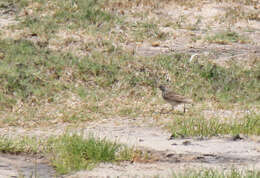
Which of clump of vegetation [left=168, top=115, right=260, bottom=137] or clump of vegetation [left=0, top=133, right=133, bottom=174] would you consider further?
clump of vegetation [left=168, top=115, right=260, bottom=137]

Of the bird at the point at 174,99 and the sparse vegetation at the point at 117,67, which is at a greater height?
the bird at the point at 174,99

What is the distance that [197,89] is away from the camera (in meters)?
16.7

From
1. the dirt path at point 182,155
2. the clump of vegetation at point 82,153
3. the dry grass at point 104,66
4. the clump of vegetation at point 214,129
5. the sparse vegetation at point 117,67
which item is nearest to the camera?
the dirt path at point 182,155

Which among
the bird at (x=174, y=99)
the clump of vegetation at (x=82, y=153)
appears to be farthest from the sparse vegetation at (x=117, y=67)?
the bird at (x=174, y=99)

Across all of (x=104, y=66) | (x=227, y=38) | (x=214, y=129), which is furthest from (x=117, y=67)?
(x=214, y=129)

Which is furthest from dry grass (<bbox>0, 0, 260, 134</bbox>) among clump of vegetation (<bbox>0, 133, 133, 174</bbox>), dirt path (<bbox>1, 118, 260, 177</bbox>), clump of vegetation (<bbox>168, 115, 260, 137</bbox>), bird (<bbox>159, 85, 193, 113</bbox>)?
clump of vegetation (<bbox>0, 133, 133, 174</bbox>)

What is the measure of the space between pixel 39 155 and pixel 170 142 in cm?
222

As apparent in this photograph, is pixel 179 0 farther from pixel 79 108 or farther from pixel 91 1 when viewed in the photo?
pixel 79 108

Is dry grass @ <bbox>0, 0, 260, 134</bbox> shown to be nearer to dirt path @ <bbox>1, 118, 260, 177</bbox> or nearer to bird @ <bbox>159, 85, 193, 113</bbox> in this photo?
bird @ <bbox>159, 85, 193, 113</bbox>

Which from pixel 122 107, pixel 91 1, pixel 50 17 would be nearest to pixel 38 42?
pixel 50 17

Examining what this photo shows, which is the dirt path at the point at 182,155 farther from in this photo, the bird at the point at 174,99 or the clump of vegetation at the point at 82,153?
the bird at the point at 174,99

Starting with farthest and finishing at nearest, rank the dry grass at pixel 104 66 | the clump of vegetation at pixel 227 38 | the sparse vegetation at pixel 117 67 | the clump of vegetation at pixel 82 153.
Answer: the clump of vegetation at pixel 227 38 < the dry grass at pixel 104 66 < the sparse vegetation at pixel 117 67 < the clump of vegetation at pixel 82 153

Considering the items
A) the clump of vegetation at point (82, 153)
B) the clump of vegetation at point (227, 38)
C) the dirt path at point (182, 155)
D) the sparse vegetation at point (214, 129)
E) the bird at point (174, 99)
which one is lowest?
the clump of vegetation at point (227, 38)

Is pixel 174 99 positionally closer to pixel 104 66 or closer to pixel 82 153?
pixel 104 66
